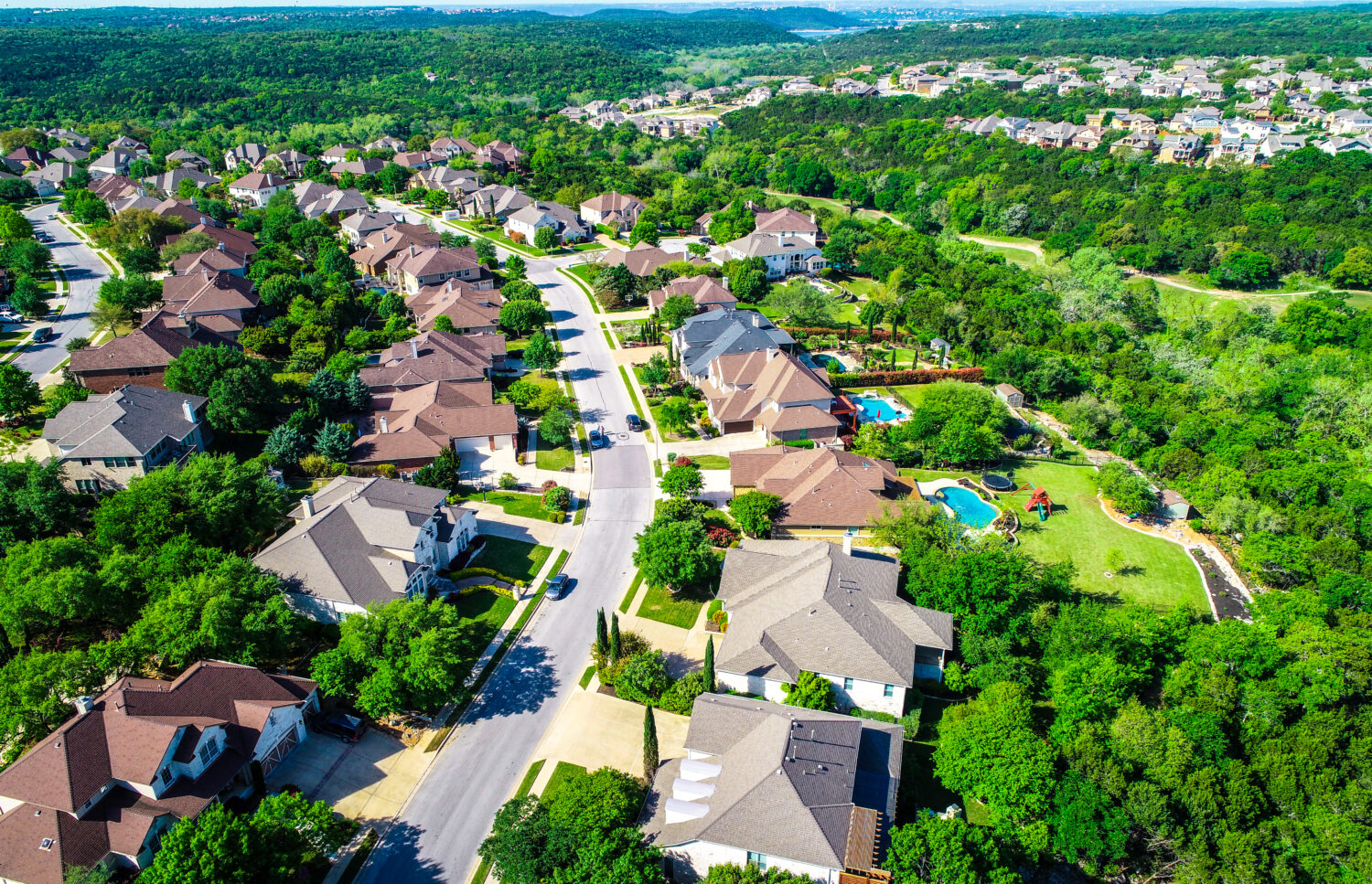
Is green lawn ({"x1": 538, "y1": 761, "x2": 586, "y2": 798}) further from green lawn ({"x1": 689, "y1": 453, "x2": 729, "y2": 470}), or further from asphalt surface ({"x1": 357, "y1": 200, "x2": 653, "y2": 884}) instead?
green lawn ({"x1": 689, "y1": 453, "x2": 729, "y2": 470})

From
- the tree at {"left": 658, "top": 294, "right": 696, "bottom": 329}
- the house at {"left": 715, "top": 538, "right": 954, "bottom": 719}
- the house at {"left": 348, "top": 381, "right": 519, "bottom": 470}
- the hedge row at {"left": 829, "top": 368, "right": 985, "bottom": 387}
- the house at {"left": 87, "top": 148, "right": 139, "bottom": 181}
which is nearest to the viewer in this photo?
the house at {"left": 715, "top": 538, "right": 954, "bottom": 719}

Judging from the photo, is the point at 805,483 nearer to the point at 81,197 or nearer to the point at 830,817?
the point at 830,817

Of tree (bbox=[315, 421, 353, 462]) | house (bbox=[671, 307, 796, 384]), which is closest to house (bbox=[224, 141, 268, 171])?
house (bbox=[671, 307, 796, 384])

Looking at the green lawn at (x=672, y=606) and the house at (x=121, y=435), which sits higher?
the house at (x=121, y=435)

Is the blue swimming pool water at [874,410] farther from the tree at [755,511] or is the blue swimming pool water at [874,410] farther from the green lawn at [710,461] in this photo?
the tree at [755,511]

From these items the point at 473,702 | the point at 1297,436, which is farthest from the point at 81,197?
the point at 1297,436

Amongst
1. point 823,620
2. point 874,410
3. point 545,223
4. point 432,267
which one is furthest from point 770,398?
point 545,223

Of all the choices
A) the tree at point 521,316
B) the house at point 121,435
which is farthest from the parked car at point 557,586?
the tree at point 521,316
